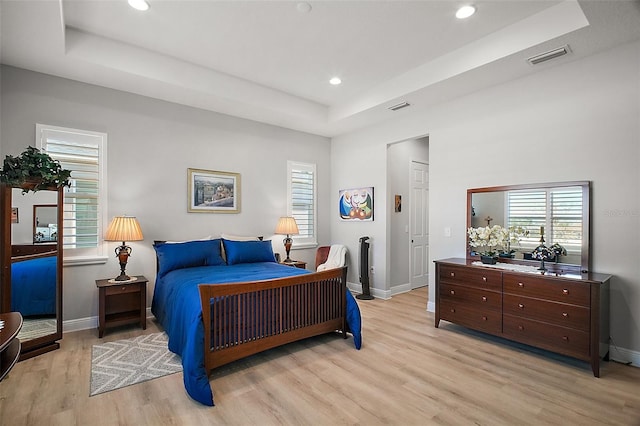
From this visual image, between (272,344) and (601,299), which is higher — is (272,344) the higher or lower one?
the lower one

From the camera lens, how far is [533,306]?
3035mm

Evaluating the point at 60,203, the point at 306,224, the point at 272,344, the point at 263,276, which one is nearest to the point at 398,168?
the point at 306,224

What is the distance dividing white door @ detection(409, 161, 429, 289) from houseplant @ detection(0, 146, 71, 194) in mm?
4977

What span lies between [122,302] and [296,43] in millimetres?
3584

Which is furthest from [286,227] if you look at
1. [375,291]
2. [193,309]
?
[193,309]

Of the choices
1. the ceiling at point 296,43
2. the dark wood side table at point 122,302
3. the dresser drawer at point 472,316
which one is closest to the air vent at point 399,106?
the ceiling at point 296,43

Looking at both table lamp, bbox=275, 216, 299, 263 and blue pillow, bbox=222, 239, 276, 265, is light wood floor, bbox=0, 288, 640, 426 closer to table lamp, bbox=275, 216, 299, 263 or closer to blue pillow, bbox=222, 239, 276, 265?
blue pillow, bbox=222, 239, 276, 265

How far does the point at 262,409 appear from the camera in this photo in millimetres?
2227

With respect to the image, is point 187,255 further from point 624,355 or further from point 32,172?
point 624,355

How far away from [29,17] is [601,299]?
5.26 metres

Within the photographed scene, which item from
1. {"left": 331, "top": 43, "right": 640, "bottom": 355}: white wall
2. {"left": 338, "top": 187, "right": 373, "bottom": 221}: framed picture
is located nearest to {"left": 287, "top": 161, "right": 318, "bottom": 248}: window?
{"left": 338, "top": 187, "right": 373, "bottom": 221}: framed picture

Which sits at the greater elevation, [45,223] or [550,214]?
[550,214]

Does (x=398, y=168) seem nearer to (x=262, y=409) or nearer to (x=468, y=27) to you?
(x=468, y=27)

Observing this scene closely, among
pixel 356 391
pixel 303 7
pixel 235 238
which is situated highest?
pixel 303 7
